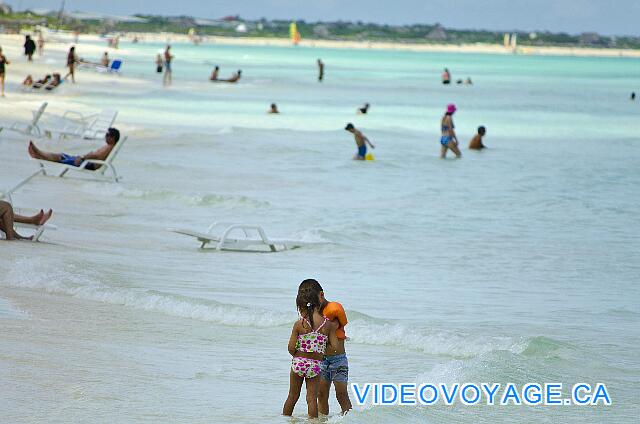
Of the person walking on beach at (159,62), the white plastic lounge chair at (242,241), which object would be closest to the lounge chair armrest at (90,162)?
the white plastic lounge chair at (242,241)

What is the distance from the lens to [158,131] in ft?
86.1

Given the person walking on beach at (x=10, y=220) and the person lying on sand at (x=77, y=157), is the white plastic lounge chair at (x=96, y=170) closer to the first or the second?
the person lying on sand at (x=77, y=157)

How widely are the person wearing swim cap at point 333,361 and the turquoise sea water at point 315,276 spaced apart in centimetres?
25

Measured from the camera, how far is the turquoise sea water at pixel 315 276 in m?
6.82

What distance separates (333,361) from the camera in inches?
226

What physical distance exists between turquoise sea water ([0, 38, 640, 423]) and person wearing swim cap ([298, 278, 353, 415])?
250 millimetres

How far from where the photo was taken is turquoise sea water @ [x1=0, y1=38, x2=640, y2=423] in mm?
6824

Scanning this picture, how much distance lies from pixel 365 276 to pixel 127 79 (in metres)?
41.4

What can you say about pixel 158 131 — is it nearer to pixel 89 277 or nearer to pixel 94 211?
pixel 94 211

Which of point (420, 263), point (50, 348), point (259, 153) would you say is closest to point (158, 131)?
point (259, 153)

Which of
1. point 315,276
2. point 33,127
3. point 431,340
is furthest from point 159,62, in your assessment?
point 431,340

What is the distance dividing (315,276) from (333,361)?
5229 mm

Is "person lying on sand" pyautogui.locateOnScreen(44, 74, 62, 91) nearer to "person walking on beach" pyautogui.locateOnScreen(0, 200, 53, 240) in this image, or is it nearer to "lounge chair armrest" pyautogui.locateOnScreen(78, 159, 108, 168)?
"lounge chair armrest" pyautogui.locateOnScreen(78, 159, 108, 168)

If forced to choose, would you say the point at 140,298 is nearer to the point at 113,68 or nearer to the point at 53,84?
the point at 53,84
